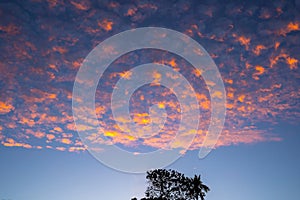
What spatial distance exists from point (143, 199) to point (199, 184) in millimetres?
16475

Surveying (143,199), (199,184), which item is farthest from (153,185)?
(199,184)

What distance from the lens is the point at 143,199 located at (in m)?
67.5

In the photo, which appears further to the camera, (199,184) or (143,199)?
(199,184)

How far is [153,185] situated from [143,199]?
13.9 ft

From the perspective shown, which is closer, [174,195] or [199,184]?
[174,195]

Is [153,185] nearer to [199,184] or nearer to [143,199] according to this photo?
[143,199]

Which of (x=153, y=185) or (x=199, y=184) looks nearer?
(x=153, y=185)

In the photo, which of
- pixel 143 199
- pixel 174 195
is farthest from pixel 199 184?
pixel 143 199

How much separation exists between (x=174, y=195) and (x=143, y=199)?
25.1ft

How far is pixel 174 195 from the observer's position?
7038cm

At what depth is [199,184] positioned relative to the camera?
251 feet

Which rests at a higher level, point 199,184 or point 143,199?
point 199,184

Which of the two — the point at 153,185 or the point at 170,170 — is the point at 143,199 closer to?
the point at 153,185

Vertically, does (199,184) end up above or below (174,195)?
above
